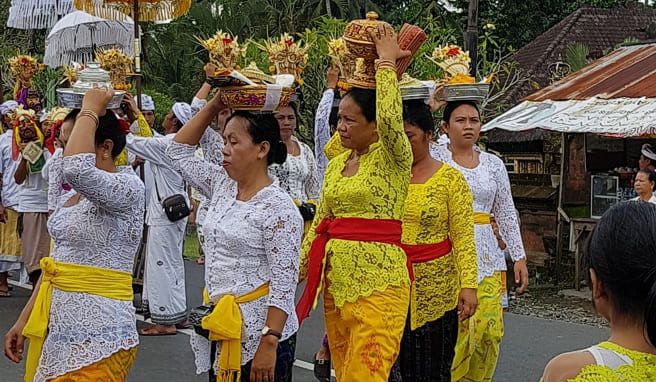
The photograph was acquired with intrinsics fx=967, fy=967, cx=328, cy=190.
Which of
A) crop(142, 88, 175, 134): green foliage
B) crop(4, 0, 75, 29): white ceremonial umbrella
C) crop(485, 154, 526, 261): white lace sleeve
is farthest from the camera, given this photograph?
crop(142, 88, 175, 134): green foliage

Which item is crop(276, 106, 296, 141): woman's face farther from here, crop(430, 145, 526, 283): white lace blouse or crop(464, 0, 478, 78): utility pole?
crop(464, 0, 478, 78): utility pole

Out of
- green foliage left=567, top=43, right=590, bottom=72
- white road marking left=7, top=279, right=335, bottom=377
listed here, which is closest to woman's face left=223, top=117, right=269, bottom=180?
white road marking left=7, top=279, right=335, bottom=377

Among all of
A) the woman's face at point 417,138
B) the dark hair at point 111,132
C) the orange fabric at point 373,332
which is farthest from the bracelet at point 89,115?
the woman's face at point 417,138

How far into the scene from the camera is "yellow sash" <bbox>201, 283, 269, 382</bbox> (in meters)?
4.05

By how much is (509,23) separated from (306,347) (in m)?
17.9

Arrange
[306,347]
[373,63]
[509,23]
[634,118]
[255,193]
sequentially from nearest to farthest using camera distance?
[255,193], [373,63], [306,347], [634,118], [509,23]

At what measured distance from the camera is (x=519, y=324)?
9586 mm

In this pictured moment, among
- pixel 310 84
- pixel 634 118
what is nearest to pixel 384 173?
pixel 634 118

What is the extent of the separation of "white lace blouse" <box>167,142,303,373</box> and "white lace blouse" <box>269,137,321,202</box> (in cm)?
300

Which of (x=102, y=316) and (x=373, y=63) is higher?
(x=373, y=63)

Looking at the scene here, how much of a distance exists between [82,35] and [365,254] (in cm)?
947

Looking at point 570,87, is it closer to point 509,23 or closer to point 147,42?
point 509,23

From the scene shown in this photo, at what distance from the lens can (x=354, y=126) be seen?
4703 mm

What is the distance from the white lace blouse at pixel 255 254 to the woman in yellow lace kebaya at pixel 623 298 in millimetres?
1731
